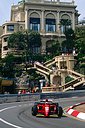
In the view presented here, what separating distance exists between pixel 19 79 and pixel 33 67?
18.9 ft

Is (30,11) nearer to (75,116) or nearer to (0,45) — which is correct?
(0,45)

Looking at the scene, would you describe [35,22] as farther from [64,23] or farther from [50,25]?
[64,23]

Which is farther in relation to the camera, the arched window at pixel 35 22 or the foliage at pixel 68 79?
the arched window at pixel 35 22

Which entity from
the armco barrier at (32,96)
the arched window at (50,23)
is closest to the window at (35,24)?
the arched window at (50,23)

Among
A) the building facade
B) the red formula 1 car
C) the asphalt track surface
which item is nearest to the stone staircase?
the building facade

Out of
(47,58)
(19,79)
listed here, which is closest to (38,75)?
(19,79)

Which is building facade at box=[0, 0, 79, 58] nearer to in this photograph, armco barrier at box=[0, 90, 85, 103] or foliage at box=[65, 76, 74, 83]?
foliage at box=[65, 76, 74, 83]

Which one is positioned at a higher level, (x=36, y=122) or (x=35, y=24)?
(x=35, y=24)

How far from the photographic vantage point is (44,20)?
10862cm

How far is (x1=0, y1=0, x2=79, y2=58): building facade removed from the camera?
4203 inches

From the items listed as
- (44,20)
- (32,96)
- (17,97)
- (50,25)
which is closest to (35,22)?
(44,20)

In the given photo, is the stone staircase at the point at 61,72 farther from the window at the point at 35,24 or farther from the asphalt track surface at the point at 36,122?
the asphalt track surface at the point at 36,122

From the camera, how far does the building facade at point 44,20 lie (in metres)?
107

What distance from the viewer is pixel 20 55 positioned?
9856cm
